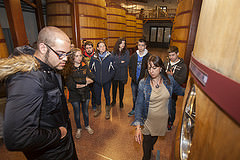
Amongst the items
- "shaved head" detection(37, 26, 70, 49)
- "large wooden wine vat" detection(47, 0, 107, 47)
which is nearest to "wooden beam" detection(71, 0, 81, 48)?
"large wooden wine vat" detection(47, 0, 107, 47)

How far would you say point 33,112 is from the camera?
91 centimetres

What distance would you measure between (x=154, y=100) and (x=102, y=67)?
5.91 ft

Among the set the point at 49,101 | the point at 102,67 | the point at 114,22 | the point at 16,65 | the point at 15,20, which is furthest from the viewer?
the point at 114,22

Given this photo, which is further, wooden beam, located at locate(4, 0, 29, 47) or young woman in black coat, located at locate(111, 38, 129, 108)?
young woman in black coat, located at locate(111, 38, 129, 108)

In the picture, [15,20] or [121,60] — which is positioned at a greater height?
[15,20]

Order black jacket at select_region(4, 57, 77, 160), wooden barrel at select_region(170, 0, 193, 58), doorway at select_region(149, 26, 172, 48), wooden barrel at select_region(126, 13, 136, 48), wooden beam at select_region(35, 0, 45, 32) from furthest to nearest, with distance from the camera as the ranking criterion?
doorway at select_region(149, 26, 172, 48) < wooden barrel at select_region(126, 13, 136, 48) < wooden beam at select_region(35, 0, 45, 32) < wooden barrel at select_region(170, 0, 193, 58) < black jacket at select_region(4, 57, 77, 160)

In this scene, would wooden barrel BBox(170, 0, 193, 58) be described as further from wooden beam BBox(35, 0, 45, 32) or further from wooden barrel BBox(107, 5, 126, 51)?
wooden beam BBox(35, 0, 45, 32)

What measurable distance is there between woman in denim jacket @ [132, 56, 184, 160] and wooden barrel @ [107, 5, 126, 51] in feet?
20.8

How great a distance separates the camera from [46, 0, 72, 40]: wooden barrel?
5035mm

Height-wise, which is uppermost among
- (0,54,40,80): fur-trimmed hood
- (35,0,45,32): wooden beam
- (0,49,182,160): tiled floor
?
(35,0,45,32): wooden beam

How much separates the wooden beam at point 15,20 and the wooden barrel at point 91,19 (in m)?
2.05

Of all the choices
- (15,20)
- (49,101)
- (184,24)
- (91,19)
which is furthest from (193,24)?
(15,20)

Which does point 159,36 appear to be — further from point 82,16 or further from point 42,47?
point 42,47

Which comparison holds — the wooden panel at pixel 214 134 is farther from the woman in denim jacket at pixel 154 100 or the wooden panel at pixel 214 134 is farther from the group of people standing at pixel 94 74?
the group of people standing at pixel 94 74
